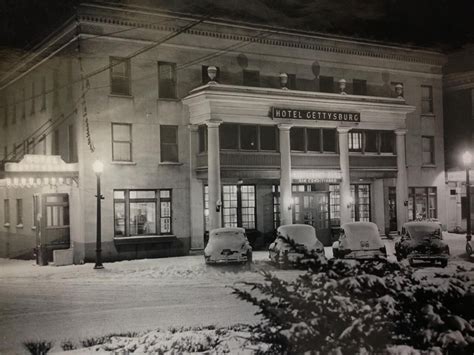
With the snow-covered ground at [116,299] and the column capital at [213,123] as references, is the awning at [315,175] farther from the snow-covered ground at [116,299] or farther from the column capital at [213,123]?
the snow-covered ground at [116,299]

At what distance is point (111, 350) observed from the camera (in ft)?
28.9

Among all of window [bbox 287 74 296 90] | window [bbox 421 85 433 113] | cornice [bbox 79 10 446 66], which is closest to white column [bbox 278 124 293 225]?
window [bbox 287 74 296 90]

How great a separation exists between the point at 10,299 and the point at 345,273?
11.6 meters

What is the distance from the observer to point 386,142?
31.0 m

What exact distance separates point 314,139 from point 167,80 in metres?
8.49

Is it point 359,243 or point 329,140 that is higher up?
point 329,140

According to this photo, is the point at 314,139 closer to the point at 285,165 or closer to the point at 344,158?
the point at 344,158

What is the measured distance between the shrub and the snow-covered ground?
0.18m

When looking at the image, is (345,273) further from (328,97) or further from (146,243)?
(328,97)

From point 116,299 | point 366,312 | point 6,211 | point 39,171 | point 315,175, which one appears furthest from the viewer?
point 6,211

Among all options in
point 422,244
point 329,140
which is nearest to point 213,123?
point 329,140

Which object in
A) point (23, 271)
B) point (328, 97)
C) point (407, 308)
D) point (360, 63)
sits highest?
point (360, 63)

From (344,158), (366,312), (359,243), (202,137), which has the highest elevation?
(202,137)

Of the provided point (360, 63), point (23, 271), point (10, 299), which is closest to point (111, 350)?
point (10, 299)
